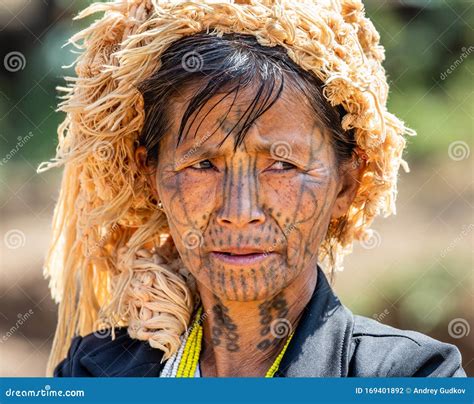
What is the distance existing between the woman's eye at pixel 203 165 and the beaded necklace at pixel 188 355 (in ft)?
1.64

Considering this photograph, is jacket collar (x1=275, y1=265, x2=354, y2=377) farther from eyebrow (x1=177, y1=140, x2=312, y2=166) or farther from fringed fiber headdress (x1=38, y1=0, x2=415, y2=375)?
eyebrow (x1=177, y1=140, x2=312, y2=166)

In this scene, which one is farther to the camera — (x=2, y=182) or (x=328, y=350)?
(x=2, y=182)

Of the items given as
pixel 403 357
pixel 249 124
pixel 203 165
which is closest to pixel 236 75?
pixel 249 124

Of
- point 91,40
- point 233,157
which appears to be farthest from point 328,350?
point 91,40

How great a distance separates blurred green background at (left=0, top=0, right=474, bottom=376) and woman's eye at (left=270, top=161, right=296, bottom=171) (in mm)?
3442

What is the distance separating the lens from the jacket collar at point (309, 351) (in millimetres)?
2420

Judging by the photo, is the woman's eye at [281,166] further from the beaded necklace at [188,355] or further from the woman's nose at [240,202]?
the beaded necklace at [188,355]

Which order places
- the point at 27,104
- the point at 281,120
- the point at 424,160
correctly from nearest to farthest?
the point at 281,120 → the point at 424,160 → the point at 27,104

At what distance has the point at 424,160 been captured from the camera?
22.1ft

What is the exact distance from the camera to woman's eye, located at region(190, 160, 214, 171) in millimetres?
2479

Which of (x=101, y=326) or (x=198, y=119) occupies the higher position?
(x=198, y=119)

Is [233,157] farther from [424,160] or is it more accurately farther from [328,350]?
[424,160]

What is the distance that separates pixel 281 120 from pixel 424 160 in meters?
4.52

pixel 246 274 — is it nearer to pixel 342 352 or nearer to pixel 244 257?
pixel 244 257
